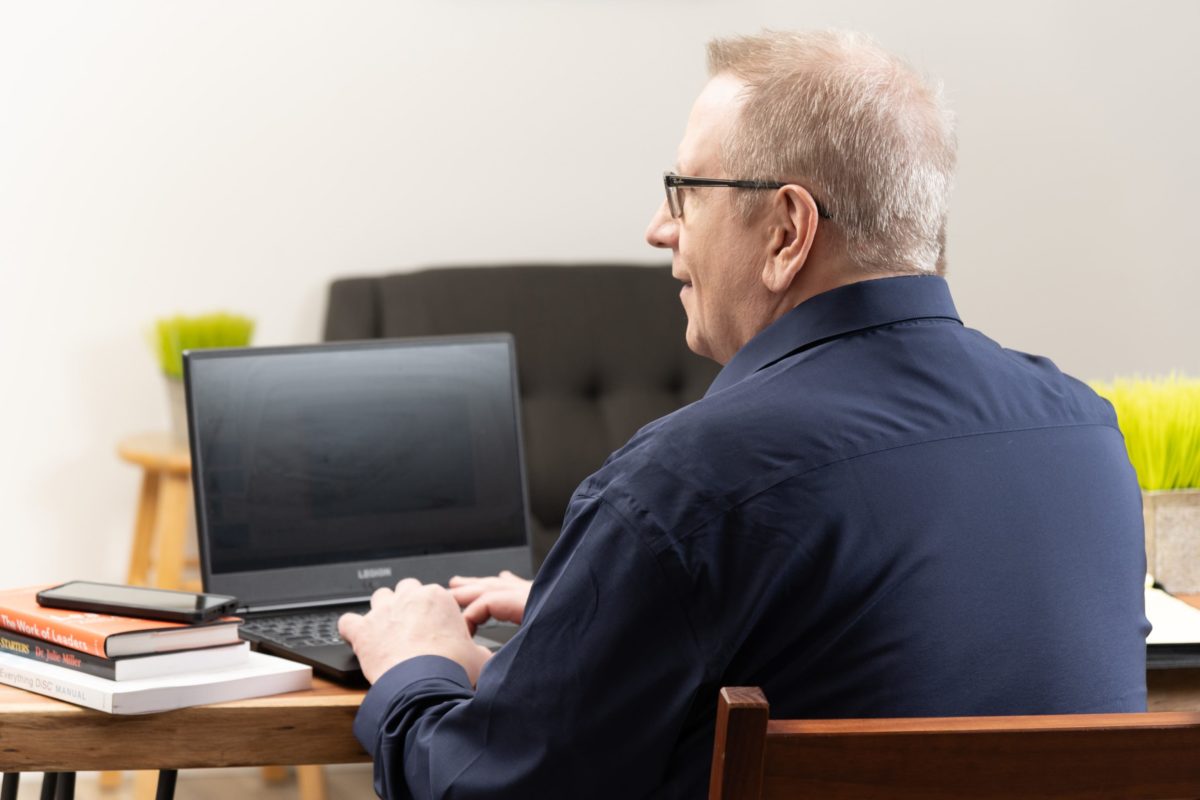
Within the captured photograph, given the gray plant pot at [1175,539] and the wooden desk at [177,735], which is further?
the gray plant pot at [1175,539]

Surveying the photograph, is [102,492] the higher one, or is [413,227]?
[413,227]

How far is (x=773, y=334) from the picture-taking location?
106 cm

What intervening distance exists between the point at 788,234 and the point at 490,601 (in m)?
0.50

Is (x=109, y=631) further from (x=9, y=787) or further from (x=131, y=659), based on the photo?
(x=9, y=787)

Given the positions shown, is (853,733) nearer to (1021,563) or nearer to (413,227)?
(1021,563)

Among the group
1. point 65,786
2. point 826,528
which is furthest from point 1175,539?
point 65,786

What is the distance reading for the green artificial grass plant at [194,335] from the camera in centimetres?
279

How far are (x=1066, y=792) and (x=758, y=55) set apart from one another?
62 centimetres

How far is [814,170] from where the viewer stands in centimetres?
107

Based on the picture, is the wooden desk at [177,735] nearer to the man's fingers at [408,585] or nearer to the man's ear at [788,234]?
the man's fingers at [408,585]

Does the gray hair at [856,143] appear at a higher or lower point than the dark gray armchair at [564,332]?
higher

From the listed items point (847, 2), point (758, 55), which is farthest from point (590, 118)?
point (758, 55)

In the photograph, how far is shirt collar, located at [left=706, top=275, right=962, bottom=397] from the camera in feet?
3.40

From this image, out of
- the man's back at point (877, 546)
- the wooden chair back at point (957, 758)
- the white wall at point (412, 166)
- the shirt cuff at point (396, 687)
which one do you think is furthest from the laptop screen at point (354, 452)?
the white wall at point (412, 166)
